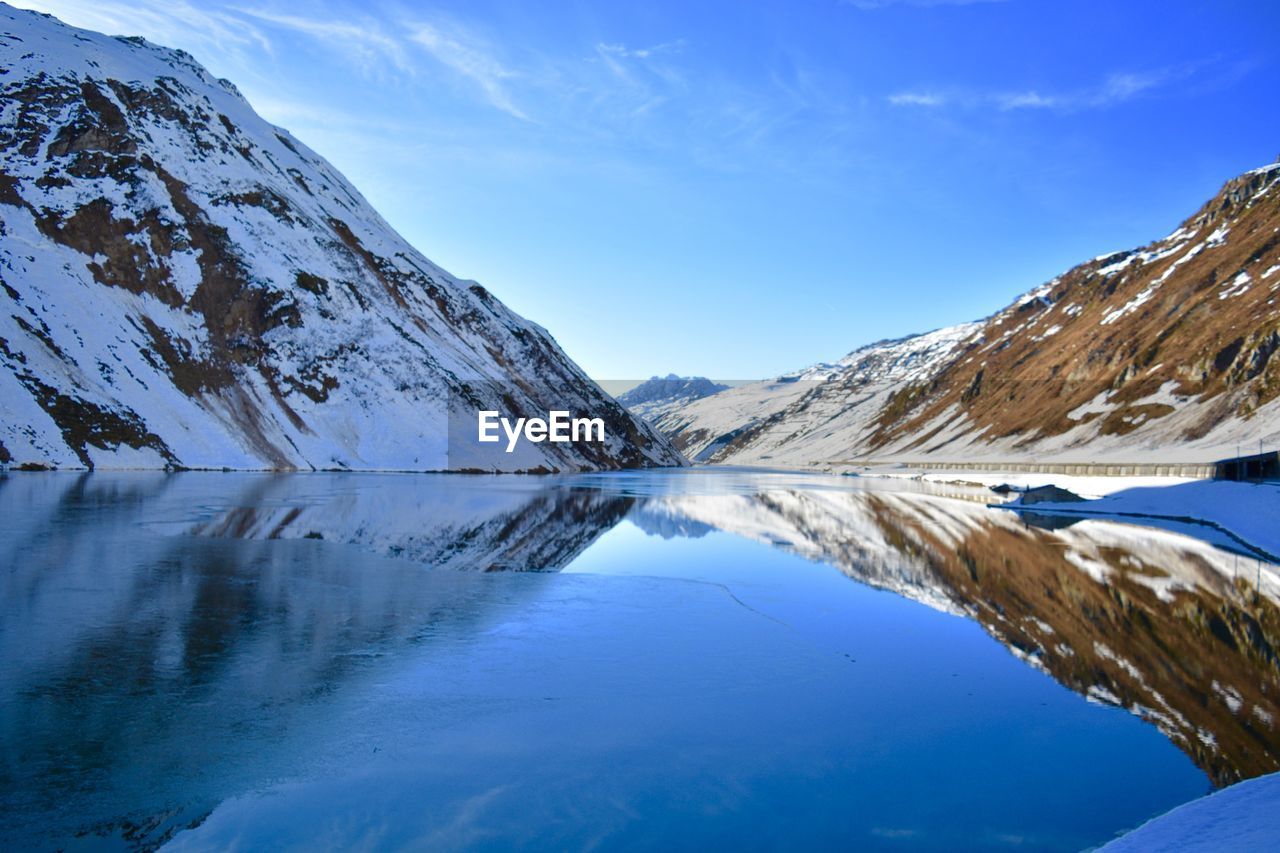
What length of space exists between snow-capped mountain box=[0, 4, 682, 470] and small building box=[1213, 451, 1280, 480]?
71.8 m

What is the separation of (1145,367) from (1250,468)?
2898 inches

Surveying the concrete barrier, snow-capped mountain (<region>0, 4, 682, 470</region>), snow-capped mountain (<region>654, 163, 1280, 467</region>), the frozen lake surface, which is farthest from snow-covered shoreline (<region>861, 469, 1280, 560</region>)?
snow-capped mountain (<region>0, 4, 682, 470</region>)

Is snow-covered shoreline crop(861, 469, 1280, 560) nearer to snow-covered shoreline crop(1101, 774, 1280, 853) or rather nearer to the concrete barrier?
the concrete barrier

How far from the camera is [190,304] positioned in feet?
315

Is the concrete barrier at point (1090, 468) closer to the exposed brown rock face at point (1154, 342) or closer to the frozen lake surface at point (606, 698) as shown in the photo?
the exposed brown rock face at point (1154, 342)

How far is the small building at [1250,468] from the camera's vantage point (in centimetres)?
5431

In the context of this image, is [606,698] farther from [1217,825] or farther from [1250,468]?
[1250,468]

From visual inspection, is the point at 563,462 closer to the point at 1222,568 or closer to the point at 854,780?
the point at 1222,568

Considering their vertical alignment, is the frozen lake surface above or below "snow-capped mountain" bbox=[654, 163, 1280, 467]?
below

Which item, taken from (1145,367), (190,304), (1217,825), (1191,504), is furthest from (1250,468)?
(190,304)

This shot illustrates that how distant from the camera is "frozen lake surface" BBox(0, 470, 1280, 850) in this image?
7.92 metres

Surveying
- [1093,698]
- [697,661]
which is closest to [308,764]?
[697,661]

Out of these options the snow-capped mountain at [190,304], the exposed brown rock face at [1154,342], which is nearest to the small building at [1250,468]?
the exposed brown rock face at [1154,342]

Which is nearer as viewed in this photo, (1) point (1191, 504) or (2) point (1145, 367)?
(1) point (1191, 504)
